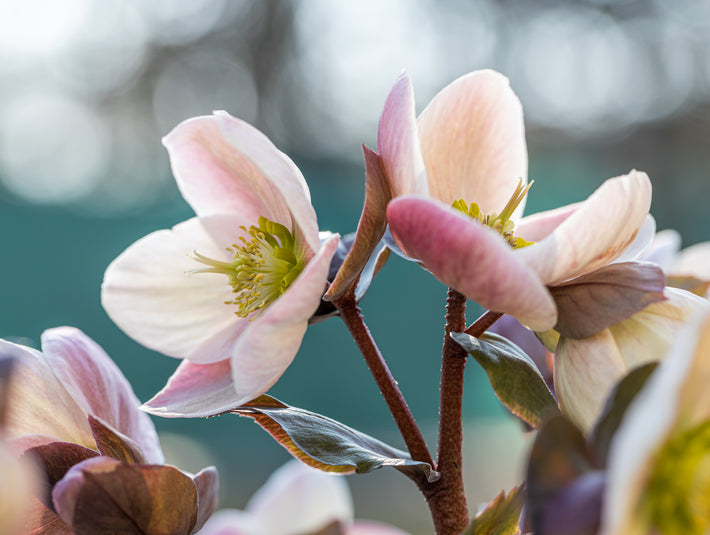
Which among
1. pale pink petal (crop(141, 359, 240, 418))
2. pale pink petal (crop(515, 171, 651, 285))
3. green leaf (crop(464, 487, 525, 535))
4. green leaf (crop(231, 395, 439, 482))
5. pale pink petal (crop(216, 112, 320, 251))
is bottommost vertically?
green leaf (crop(464, 487, 525, 535))

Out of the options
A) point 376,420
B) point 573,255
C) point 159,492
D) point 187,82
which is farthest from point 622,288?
point 187,82

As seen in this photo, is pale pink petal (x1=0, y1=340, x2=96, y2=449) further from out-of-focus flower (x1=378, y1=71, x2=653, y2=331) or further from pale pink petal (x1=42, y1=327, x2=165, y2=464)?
out-of-focus flower (x1=378, y1=71, x2=653, y2=331)

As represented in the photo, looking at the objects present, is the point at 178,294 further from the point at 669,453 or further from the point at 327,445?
the point at 669,453

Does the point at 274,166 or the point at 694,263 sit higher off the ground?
the point at 274,166

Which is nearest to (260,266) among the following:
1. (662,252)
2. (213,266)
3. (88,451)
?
(213,266)

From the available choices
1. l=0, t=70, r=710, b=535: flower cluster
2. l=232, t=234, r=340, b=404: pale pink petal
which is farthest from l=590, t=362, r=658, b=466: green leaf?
l=232, t=234, r=340, b=404: pale pink petal

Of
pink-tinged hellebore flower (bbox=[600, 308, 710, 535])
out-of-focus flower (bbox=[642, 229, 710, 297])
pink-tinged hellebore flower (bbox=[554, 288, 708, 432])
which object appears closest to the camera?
pink-tinged hellebore flower (bbox=[600, 308, 710, 535])

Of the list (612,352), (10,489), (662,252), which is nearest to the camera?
(10,489)
